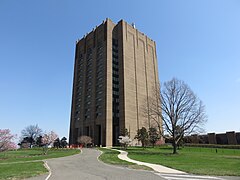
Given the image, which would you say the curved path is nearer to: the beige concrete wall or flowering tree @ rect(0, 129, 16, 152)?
flowering tree @ rect(0, 129, 16, 152)

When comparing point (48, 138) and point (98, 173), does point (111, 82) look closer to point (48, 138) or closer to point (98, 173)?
point (48, 138)

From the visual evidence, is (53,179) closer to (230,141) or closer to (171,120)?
(171,120)

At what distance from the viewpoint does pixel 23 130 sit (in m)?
109

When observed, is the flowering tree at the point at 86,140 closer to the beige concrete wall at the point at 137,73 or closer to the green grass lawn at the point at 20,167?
the beige concrete wall at the point at 137,73

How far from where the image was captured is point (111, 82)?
81.8 meters

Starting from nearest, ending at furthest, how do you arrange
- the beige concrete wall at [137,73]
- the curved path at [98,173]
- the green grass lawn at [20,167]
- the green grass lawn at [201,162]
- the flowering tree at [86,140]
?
the curved path at [98,173], the green grass lawn at [20,167], the green grass lawn at [201,162], the flowering tree at [86,140], the beige concrete wall at [137,73]

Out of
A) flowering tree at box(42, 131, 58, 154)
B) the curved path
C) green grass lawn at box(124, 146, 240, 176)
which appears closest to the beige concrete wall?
flowering tree at box(42, 131, 58, 154)

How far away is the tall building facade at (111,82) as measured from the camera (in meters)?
78.4

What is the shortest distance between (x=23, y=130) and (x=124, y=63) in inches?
2825

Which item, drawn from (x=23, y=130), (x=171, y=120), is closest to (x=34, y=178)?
(x=171, y=120)

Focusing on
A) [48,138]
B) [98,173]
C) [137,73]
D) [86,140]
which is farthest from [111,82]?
[98,173]

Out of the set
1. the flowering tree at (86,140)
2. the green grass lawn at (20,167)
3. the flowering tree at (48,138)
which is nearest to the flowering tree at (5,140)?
the green grass lawn at (20,167)

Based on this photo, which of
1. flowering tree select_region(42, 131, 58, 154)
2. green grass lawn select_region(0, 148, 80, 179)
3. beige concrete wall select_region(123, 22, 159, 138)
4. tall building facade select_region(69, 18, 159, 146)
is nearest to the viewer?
green grass lawn select_region(0, 148, 80, 179)

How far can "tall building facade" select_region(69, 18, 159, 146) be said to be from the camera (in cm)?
7844
